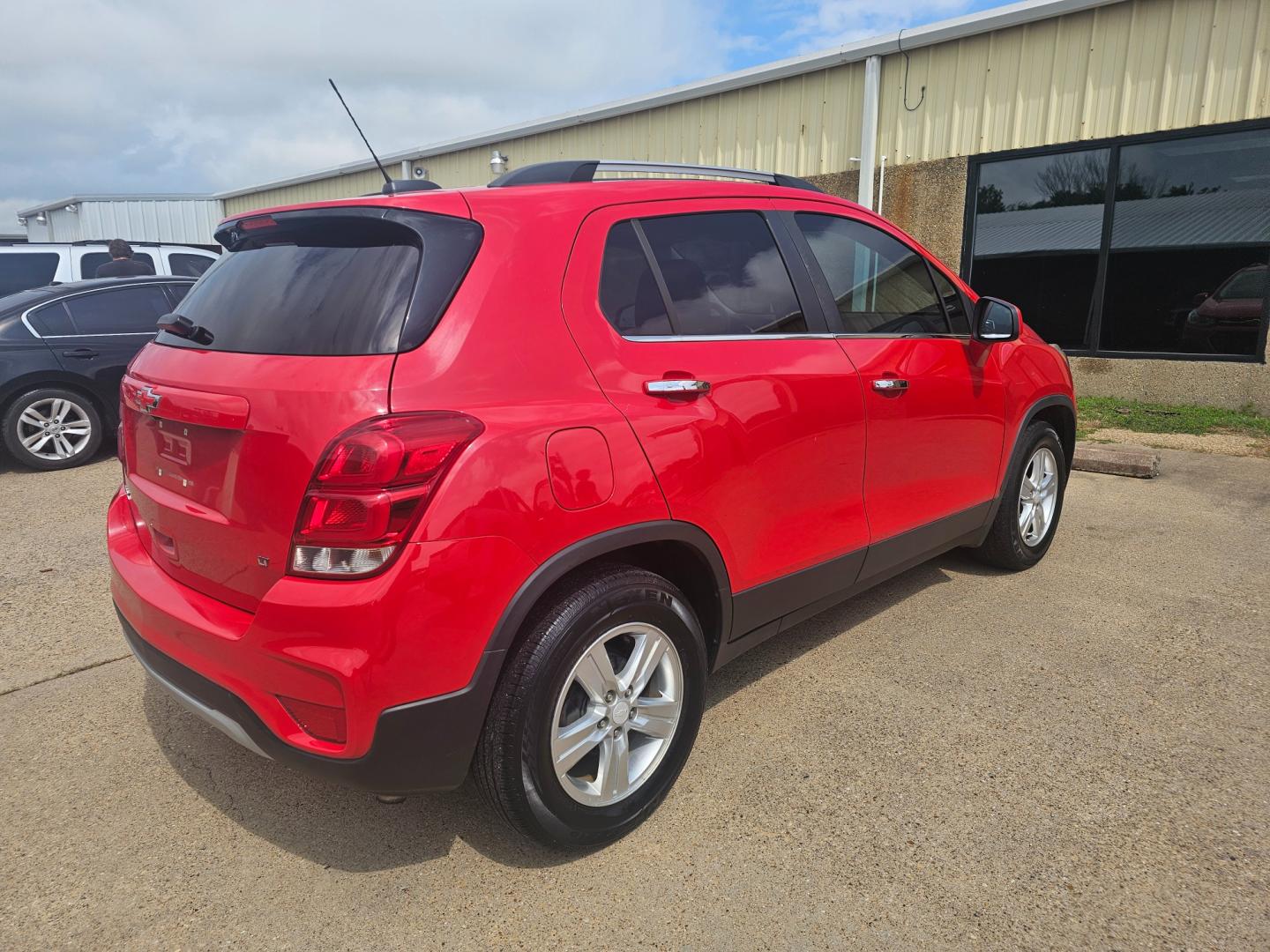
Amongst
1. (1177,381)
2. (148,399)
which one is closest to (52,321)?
(148,399)

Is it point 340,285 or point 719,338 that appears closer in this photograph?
point 340,285

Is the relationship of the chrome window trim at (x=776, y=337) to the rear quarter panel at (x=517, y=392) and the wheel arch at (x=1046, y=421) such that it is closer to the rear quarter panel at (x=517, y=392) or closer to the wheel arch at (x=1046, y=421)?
the rear quarter panel at (x=517, y=392)

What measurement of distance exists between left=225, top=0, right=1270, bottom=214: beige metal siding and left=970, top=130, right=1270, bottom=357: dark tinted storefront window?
0.33 metres

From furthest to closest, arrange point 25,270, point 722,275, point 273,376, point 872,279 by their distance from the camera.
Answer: point 25,270 → point 872,279 → point 722,275 → point 273,376

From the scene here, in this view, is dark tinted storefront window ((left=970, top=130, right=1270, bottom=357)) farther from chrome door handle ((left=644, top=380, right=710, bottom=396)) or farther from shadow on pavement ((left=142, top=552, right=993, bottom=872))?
chrome door handle ((left=644, top=380, right=710, bottom=396))

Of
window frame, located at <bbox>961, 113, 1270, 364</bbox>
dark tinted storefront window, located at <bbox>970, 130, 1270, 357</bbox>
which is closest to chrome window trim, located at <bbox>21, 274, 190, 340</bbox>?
window frame, located at <bbox>961, 113, 1270, 364</bbox>

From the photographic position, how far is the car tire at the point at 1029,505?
4098mm

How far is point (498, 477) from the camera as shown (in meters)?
1.92

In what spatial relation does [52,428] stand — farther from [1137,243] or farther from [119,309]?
[1137,243]

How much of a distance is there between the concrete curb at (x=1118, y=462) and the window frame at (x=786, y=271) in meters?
4.28

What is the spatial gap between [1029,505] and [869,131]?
6.50 meters

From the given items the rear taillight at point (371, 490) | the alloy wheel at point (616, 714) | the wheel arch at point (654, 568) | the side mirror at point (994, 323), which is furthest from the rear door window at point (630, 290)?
the side mirror at point (994, 323)

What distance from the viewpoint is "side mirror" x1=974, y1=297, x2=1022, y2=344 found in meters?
3.55

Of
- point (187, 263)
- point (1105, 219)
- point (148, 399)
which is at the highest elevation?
point (1105, 219)
